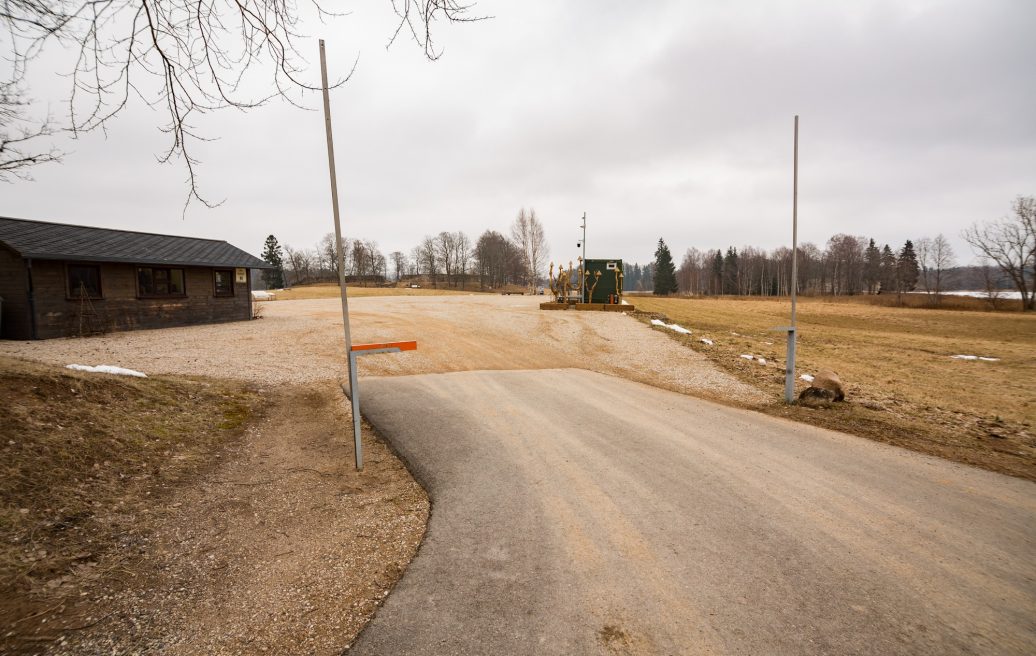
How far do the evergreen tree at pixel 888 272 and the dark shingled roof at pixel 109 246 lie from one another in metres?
99.7

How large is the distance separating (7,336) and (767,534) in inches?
907

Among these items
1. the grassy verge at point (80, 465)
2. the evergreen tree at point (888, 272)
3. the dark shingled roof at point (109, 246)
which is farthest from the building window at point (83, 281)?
the evergreen tree at point (888, 272)

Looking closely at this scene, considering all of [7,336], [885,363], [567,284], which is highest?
[567,284]

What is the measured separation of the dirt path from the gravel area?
5148 mm

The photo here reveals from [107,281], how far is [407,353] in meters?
13.5

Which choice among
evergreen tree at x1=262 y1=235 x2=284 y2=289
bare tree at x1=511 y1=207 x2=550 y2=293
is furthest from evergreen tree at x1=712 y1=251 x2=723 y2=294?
evergreen tree at x1=262 y1=235 x2=284 y2=289

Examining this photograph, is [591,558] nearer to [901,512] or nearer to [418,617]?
[418,617]

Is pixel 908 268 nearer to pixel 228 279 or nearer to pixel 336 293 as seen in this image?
pixel 336 293

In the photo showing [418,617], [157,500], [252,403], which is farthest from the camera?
[252,403]

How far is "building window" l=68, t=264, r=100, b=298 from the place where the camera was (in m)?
15.5

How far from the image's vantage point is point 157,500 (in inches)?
A: 152

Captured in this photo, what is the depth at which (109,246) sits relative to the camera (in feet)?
55.8

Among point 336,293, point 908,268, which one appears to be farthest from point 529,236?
point 908,268

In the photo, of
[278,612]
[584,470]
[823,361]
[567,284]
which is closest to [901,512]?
[584,470]
